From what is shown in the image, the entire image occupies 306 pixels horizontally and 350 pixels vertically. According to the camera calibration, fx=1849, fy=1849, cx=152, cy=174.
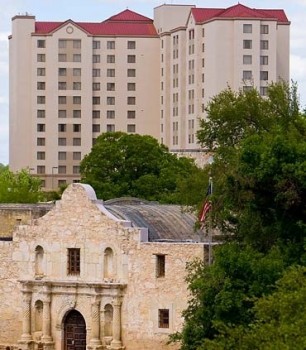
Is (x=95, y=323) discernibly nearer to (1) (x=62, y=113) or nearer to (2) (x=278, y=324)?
(2) (x=278, y=324)

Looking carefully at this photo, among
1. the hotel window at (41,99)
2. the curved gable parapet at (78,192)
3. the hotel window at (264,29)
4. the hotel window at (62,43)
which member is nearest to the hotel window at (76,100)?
the hotel window at (41,99)

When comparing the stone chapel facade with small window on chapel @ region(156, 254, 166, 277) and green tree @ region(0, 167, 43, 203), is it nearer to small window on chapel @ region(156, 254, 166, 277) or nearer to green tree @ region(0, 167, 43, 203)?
small window on chapel @ region(156, 254, 166, 277)

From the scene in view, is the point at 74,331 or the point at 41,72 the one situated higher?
the point at 41,72

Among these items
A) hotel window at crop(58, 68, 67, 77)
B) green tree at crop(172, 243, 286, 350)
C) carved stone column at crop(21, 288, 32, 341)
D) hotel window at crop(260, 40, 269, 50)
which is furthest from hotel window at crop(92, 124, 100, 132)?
green tree at crop(172, 243, 286, 350)

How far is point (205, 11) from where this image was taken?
189m

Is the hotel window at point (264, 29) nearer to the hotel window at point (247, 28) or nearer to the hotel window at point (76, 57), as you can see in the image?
the hotel window at point (247, 28)

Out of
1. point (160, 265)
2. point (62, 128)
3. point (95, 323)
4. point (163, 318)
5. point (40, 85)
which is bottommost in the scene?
point (95, 323)

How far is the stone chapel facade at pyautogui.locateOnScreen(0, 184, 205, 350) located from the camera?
66.4m

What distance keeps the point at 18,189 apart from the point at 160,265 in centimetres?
6690

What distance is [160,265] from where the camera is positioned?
6650 centimetres

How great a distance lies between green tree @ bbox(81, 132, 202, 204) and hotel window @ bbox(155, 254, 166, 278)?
43.9 m

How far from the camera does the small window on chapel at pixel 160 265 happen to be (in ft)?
217

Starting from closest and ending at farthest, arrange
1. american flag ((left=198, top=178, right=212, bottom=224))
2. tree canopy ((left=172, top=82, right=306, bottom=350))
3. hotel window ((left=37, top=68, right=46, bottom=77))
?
tree canopy ((left=172, top=82, right=306, bottom=350)), american flag ((left=198, top=178, right=212, bottom=224)), hotel window ((left=37, top=68, right=46, bottom=77))

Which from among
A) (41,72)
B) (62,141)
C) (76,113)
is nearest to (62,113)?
(76,113)
